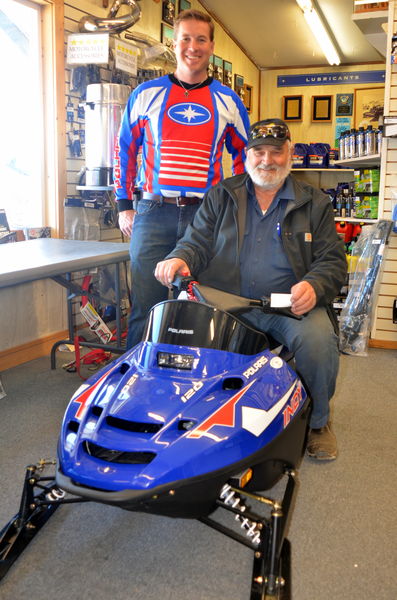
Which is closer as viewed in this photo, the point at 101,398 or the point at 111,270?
the point at 101,398

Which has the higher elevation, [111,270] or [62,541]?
[111,270]

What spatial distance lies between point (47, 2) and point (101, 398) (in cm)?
310

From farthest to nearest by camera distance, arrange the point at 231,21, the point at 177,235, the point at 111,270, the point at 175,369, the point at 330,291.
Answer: the point at 231,21 < the point at 111,270 < the point at 177,235 < the point at 330,291 < the point at 175,369

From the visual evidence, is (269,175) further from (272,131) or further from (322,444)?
(322,444)

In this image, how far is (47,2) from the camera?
357 centimetres

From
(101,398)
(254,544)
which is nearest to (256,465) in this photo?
(254,544)

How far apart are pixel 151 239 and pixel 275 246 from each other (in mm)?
713

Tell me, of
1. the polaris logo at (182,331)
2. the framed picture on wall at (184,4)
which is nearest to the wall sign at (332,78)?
the framed picture on wall at (184,4)

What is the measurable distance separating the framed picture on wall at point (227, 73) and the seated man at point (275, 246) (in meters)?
5.18

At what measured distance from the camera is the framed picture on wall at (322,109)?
9.02 metres

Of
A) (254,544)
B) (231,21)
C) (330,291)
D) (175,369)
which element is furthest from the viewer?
(231,21)

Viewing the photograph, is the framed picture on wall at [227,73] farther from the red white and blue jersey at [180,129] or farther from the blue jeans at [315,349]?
the blue jeans at [315,349]

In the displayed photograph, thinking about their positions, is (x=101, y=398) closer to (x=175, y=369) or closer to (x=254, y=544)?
(x=175, y=369)

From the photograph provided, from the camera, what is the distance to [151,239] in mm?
2693
